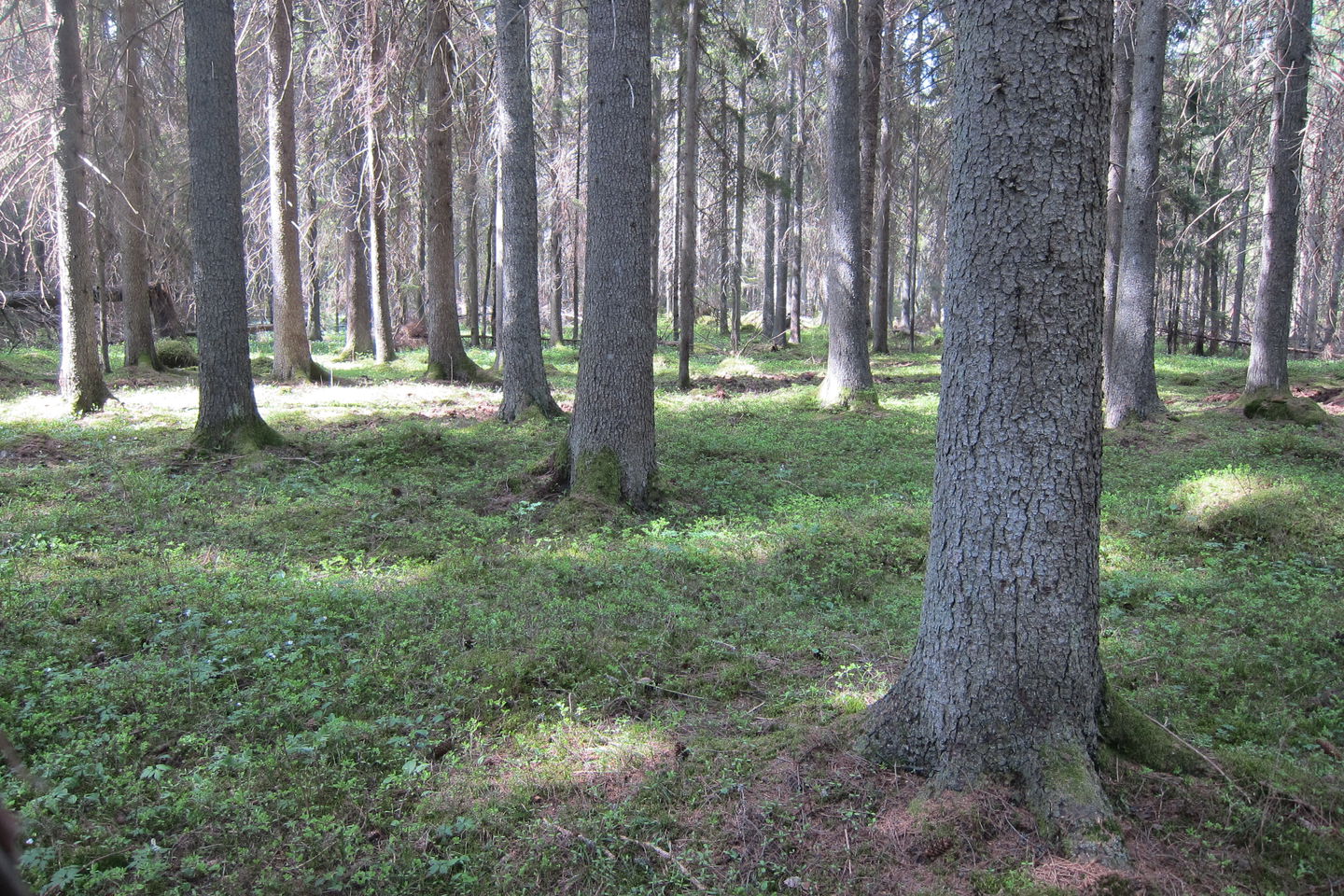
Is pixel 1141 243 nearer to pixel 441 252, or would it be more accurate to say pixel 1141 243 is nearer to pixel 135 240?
pixel 441 252

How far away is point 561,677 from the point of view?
451 cm

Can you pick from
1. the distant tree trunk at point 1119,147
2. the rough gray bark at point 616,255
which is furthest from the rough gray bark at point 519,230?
the distant tree trunk at point 1119,147

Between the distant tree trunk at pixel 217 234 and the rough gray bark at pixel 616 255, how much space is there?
4.12 metres

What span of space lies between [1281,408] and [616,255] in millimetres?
11354

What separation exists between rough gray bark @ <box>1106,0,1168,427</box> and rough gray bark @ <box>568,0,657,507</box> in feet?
26.2

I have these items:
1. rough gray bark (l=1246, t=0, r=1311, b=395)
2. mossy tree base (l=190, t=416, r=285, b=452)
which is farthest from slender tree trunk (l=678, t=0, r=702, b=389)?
rough gray bark (l=1246, t=0, r=1311, b=395)

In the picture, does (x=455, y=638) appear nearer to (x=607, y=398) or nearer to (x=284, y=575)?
(x=284, y=575)

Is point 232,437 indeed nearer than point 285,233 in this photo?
Yes

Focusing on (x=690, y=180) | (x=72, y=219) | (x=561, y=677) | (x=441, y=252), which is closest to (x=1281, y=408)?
(x=690, y=180)

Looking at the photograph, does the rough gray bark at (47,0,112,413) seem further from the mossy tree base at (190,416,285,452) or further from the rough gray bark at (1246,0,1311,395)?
the rough gray bark at (1246,0,1311,395)

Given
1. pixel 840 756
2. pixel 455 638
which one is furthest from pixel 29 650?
pixel 840 756

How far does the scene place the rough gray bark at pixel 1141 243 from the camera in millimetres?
11641

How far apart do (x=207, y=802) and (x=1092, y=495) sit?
3723 millimetres

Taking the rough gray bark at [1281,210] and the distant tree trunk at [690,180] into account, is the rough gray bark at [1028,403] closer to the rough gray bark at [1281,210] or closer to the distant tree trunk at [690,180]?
the rough gray bark at [1281,210]
